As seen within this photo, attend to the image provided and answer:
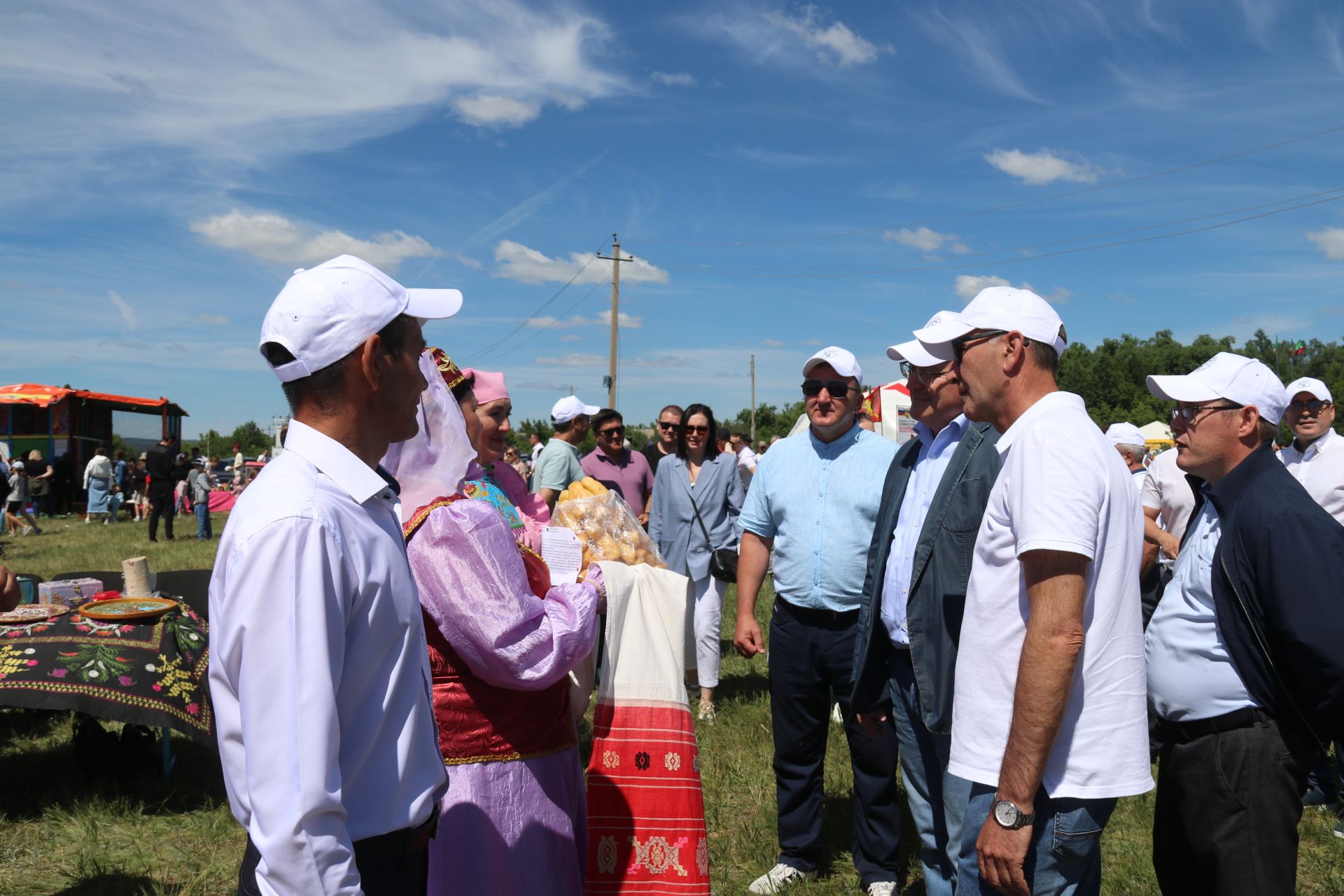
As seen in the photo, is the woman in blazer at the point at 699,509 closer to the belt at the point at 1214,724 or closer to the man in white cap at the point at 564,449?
the man in white cap at the point at 564,449

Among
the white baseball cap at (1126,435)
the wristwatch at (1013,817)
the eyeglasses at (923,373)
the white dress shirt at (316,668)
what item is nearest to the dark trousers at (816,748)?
the eyeglasses at (923,373)

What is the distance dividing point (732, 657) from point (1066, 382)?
79889 millimetres

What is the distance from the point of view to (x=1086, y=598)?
2023 mm

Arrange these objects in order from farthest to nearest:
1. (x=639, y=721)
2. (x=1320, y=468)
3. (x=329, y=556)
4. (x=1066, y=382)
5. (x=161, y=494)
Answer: (x=1066, y=382)
(x=161, y=494)
(x=1320, y=468)
(x=639, y=721)
(x=329, y=556)

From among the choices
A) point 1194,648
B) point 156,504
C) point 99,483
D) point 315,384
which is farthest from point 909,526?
point 99,483

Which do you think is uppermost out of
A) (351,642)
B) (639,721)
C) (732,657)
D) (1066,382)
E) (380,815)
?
(1066,382)

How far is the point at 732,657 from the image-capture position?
8453mm

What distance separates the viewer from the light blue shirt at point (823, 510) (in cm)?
398

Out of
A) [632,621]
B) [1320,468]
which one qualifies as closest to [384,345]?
[632,621]

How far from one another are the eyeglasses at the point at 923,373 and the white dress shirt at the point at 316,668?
232 centimetres

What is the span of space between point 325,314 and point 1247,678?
259 cm

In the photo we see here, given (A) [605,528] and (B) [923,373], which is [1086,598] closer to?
(B) [923,373]

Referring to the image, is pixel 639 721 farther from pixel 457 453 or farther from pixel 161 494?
pixel 161 494

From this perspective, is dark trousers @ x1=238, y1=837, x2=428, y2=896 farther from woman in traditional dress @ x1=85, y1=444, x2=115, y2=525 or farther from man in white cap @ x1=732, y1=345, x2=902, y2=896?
woman in traditional dress @ x1=85, y1=444, x2=115, y2=525
